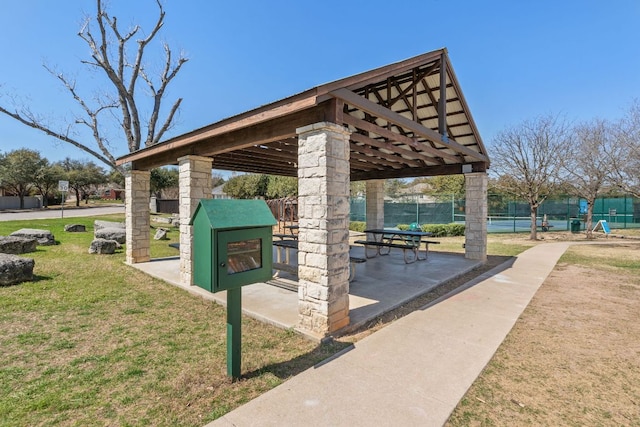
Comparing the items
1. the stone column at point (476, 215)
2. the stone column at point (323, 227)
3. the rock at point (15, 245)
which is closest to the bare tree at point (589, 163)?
the stone column at point (476, 215)

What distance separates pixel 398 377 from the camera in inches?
108

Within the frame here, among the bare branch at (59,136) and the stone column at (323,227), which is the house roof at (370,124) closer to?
the stone column at (323,227)

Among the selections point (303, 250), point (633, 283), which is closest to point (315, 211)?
point (303, 250)

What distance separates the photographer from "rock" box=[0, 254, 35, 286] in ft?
18.2

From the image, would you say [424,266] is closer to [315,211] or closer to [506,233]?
[315,211]

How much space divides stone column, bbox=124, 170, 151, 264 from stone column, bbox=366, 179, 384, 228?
6969mm

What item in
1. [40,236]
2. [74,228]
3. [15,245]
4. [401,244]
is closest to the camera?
[15,245]

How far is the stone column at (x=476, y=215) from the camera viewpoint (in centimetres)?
827

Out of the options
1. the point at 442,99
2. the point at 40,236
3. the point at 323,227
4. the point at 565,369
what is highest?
the point at 442,99

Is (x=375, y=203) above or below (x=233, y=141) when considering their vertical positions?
below

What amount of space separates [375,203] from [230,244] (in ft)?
28.6

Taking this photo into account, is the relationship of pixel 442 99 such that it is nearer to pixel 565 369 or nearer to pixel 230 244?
pixel 565 369

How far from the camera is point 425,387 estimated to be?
2.59m

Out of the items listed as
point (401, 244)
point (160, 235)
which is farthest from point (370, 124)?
point (160, 235)
